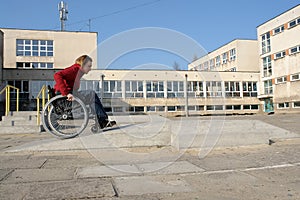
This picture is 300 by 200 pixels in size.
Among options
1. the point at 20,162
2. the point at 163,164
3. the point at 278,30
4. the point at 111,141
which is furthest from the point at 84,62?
the point at 278,30

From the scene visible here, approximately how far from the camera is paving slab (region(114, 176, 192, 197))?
118 inches

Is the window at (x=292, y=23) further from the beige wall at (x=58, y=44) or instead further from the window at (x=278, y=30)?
the beige wall at (x=58, y=44)

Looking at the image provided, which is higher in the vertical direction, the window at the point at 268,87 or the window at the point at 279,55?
the window at the point at 279,55

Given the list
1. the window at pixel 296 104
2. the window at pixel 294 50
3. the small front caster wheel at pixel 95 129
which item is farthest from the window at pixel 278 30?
the small front caster wheel at pixel 95 129

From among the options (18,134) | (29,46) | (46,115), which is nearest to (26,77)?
(29,46)

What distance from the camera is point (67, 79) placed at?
17.3ft

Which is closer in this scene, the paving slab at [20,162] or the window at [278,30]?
the paving slab at [20,162]

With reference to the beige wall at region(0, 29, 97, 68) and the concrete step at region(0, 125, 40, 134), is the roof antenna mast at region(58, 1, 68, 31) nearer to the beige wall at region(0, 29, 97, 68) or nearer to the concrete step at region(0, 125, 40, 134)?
the beige wall at region(0, 29, 97, 68)

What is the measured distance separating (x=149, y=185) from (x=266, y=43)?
36529 mm

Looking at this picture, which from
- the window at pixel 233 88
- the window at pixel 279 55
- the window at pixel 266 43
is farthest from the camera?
the window at pixel 233 88

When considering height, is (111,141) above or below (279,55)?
below

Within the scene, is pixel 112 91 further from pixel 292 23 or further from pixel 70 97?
pixel 292 23

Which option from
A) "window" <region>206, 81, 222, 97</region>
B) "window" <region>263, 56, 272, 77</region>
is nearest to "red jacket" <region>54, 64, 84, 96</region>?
"window" <region>206, 81, 222, 97</region>

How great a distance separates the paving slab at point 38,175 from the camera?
3490 mm
